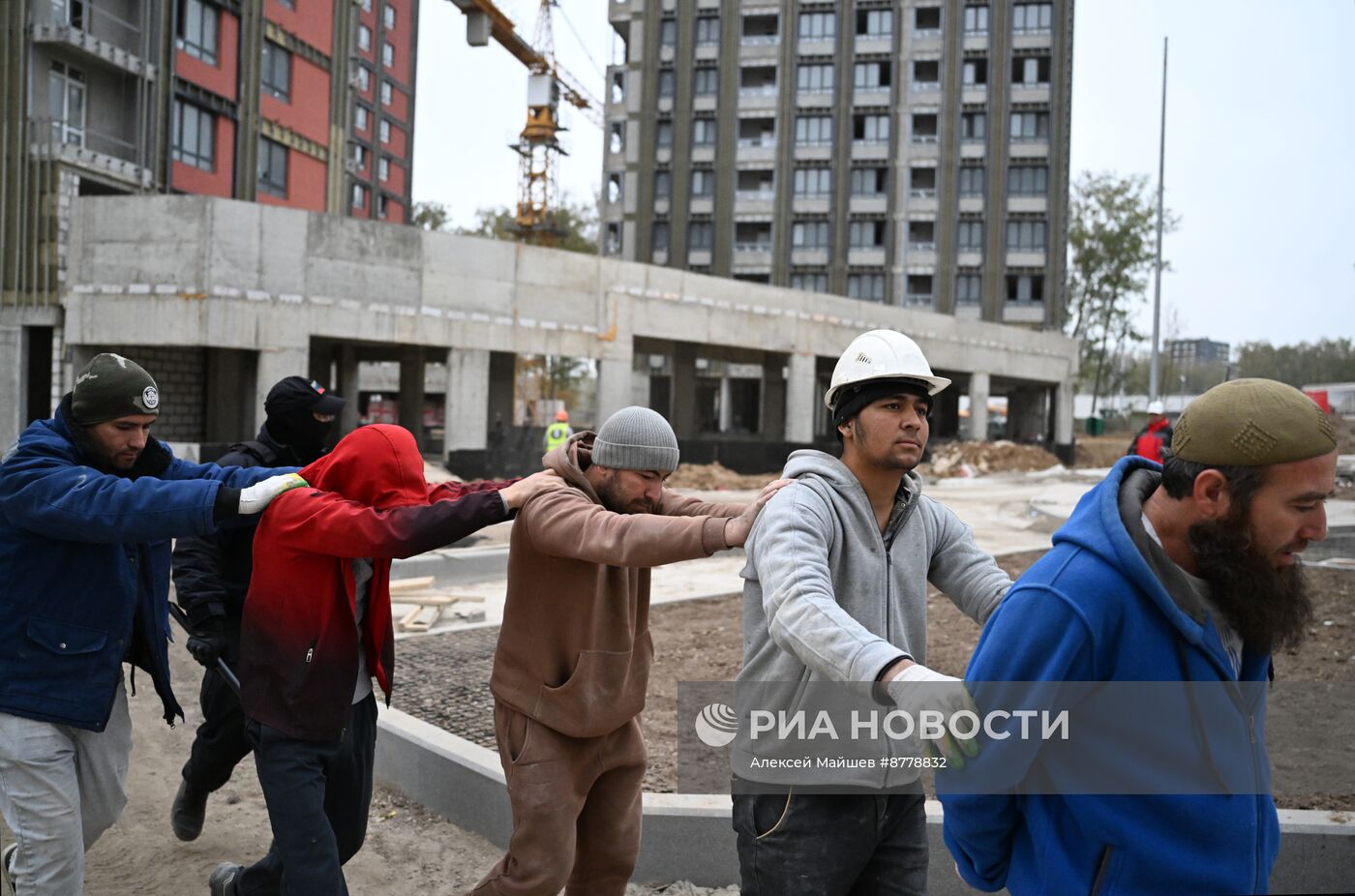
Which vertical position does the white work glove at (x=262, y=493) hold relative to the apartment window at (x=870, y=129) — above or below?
below

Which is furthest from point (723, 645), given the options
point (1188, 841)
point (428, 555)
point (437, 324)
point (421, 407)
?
point (421, 407)

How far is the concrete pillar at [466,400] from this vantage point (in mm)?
27997

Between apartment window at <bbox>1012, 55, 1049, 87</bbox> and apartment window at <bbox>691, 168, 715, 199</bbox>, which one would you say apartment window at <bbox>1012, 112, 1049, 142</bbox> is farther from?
apartment window at <bbox>691, 168, 715, 199</bbox>

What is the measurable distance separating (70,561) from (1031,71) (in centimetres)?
6953

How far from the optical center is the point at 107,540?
3250mm

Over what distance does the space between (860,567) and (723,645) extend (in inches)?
225

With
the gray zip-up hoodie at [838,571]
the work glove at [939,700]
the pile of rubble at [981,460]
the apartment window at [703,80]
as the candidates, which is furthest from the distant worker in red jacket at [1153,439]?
the apartment window at [703,80]

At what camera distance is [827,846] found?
8.64ft

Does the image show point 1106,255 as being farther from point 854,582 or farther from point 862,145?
point 854,582

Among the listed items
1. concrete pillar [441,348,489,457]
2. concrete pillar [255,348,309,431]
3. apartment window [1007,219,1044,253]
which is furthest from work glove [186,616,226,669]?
apartment window [1007,219,1044,253]

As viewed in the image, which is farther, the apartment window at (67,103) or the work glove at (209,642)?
the apartment window at (67,103)

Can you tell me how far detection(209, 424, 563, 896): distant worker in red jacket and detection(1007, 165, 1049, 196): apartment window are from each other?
66463 mm

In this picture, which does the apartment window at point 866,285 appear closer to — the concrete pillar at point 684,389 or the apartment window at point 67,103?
the concrete pillar at point 684,389

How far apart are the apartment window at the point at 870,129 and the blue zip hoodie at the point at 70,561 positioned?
6629 centimetres
